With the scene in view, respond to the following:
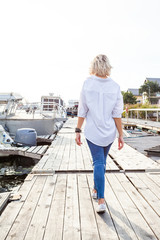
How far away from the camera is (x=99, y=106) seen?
2.26 m

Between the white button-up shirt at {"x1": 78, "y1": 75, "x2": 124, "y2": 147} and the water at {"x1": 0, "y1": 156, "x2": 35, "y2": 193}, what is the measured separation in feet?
14.3

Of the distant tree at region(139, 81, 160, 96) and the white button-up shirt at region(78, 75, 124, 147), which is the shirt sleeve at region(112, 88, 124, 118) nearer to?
the white button-up shirt at region(78, 75, 124, 147)

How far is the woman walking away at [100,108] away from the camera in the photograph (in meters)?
2.26

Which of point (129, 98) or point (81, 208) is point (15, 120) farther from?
point (129, 98)

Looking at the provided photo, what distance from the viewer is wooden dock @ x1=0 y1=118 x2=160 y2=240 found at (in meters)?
1.96

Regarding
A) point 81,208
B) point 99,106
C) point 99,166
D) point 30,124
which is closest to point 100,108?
point 99,106

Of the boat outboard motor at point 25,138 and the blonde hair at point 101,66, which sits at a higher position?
the blonde hair at point 101,66

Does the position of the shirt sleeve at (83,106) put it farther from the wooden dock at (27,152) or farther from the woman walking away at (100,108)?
the wooden dock at (27,152)

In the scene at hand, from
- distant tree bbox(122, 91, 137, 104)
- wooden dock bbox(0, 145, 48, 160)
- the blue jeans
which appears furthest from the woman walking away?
distant tree bbox(122, 91, 137, 104)

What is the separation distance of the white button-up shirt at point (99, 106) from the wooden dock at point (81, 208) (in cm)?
80

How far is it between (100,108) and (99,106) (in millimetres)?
24

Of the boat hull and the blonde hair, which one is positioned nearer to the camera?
the blonde hair

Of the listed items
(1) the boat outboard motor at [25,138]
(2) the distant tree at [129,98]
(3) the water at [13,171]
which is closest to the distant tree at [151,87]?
(2) the distant tree at [129,98]

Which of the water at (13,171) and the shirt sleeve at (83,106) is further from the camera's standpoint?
the water at (13,171)
